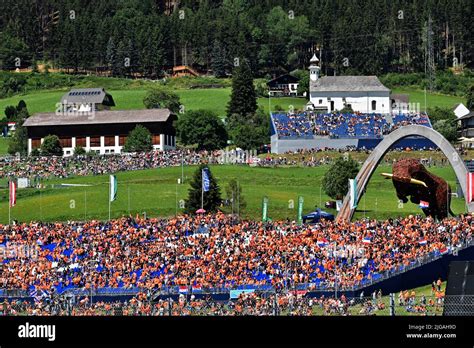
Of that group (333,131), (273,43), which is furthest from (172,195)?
(273,43)

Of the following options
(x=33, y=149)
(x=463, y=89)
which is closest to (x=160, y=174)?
(x=33, y=149)

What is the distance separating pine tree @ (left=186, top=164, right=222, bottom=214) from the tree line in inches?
3958

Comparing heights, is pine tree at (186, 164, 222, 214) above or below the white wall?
above

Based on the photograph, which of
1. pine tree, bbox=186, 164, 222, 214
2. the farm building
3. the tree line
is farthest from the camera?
the tree line

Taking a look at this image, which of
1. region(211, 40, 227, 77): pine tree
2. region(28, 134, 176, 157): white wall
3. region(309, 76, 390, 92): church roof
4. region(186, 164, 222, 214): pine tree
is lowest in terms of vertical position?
region(28, 134, 176, 157): white wall

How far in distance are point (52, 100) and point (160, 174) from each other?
64.3 metres

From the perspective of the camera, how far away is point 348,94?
144 metres

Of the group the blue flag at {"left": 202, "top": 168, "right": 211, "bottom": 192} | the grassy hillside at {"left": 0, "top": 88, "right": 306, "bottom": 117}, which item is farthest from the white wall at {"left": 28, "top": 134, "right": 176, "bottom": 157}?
the blue flag at {"left": 202, "top": 168, "right": 211, "bottom": 192}

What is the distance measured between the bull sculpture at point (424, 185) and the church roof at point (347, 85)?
86691mm

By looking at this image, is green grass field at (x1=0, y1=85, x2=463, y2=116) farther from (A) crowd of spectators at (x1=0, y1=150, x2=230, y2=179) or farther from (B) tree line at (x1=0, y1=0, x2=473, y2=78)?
(A) crowd of spectators at (x1=0, y1=150, x2=230, y2=179)

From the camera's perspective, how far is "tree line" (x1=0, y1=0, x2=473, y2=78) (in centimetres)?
17525

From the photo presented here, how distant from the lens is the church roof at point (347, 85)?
143375 mm
